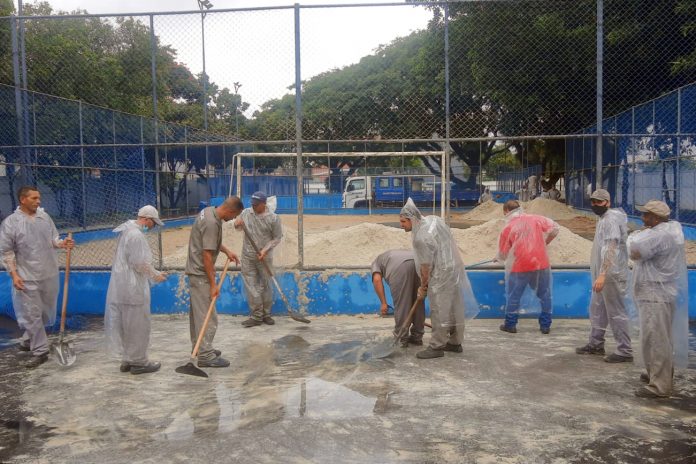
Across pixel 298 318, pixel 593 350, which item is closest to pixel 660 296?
pixel 593 350

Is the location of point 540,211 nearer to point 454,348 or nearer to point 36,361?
point 454,348

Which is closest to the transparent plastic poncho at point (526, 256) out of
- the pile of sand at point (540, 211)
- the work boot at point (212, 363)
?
the work boot at point (212, 363)

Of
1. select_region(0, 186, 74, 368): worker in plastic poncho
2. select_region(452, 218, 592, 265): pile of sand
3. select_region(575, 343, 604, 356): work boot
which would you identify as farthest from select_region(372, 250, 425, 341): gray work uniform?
select_region(452, 218, 592, 265): pile of sand

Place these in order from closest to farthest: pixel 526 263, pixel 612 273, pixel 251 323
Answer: pixel 612 273
pixel 526 263
pixel 251 323

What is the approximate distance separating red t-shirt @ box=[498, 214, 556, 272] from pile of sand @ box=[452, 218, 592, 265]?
93.4 inches

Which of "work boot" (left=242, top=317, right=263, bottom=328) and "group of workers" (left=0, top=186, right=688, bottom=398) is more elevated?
"group of workers" (left=0, top=186, right=688, bottom=398)


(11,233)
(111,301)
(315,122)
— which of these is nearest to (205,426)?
(111,301)

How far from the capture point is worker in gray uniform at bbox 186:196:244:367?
19.0ft

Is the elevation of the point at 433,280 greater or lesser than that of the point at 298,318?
greater

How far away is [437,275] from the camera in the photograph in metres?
6.15

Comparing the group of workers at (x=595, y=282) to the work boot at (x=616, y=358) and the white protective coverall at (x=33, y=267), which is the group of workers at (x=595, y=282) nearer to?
the work boot at (x=616, y=358)

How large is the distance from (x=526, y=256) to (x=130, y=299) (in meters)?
4.37

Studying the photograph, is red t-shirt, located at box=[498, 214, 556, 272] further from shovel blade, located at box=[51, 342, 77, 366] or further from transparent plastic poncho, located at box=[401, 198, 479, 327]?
shovel blade, located at box=[51, 342, 77, 366]

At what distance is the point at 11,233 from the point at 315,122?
9.77 m
